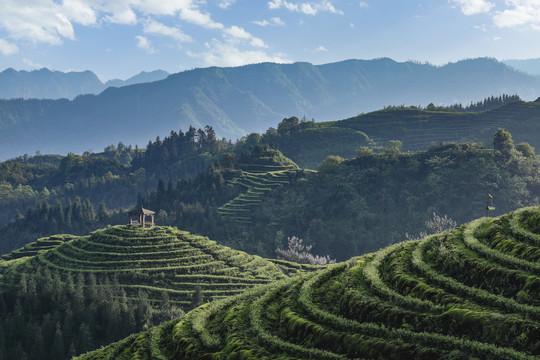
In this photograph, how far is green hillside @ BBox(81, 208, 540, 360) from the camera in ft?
50.4

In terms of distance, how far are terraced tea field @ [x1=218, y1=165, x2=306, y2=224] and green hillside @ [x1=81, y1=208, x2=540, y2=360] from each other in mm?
109439

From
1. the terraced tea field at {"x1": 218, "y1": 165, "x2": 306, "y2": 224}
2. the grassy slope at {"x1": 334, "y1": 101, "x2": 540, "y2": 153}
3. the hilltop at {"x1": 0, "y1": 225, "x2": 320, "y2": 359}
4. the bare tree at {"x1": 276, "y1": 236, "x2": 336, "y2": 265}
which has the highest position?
the grassy slope at {"x1": 334, "y1": 101, "x2": 540, "y2": 153}

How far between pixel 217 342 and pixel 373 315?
733 centimetres

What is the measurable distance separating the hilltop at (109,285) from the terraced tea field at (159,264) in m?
0.14

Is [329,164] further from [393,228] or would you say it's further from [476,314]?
[476,314]

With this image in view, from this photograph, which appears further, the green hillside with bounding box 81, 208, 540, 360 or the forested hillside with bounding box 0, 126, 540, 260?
the forested hillside with bounding box 0, 126, 540, 260

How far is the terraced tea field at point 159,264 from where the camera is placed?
218 feet

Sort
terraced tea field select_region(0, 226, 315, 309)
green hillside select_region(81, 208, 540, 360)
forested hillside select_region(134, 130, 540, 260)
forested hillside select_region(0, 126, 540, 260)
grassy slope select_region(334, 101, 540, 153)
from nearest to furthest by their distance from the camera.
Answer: green hillside select_region(81, 208, 540, 360) → terraced tea field select_region(0, 226, 315, 309) → forested hillside select_region(134, 130, 540, 260) → forested hillside select_region(0, 126, 540, 260) → grassy slope select_region(334, 101, 540, 153)

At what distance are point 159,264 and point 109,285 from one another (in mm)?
8096

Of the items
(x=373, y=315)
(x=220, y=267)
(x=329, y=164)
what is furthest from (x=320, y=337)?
(x=329, y=164)

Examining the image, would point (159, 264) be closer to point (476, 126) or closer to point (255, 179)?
point (255, 179)

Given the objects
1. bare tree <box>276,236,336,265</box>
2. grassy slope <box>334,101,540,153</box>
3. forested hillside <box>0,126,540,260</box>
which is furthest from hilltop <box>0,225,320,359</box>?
grassy slope <box>334,101,540,153</box>

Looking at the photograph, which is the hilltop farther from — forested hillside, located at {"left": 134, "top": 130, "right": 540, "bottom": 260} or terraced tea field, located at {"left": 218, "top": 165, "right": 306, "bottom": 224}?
terraced tea field, located at {"left": 218, "top": 165, "right": 306, "bottom": 224}

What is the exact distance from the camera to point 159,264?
6919cm
